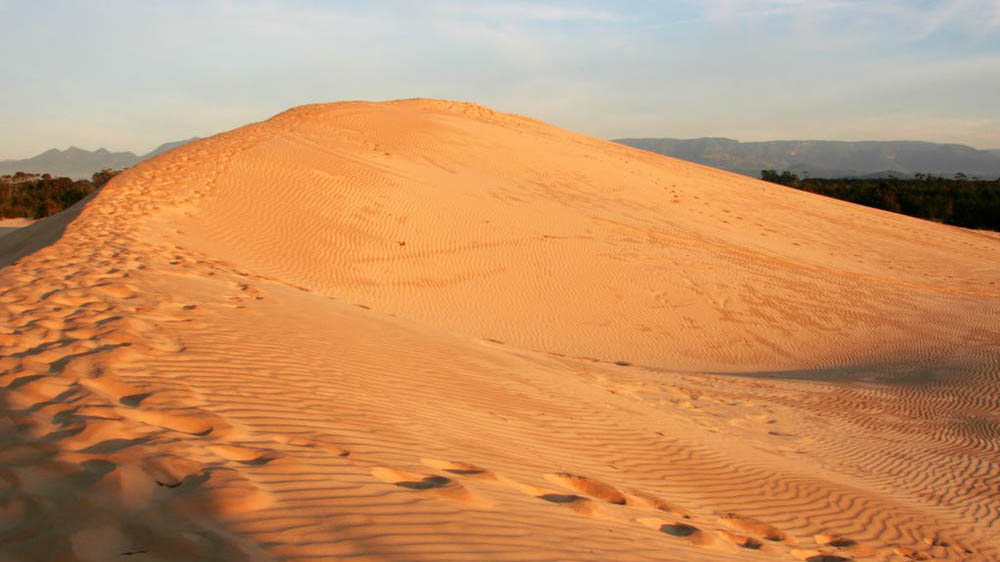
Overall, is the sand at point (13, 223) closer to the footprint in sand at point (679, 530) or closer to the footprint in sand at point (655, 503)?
the footprint in sand at point (655, 503)

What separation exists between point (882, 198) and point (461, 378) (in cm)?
4142

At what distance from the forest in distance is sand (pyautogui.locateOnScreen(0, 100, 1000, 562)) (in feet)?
61.2

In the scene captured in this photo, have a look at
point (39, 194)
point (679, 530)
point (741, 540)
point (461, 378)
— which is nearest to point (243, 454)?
point (679, 530)

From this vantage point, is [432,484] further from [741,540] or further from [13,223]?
[13,223]

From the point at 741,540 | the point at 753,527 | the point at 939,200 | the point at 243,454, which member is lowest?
the point at 753,527

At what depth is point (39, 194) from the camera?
34.7 meters

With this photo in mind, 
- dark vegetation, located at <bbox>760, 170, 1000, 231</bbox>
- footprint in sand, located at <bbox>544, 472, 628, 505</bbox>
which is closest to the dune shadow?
footprint in sand, located at <bbox>544, 472, 628, 505</bbox>

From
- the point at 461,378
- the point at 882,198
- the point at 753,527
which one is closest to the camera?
the point at 753,527

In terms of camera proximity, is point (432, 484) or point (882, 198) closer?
point (432, 484)

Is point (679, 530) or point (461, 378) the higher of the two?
point (461, 378)

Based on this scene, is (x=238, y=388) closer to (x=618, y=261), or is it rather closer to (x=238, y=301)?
(x=238, y=301)

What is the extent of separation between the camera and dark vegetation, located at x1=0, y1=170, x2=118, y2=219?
31.7 m

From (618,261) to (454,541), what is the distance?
43.5ft

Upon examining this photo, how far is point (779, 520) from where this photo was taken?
5.24 m
